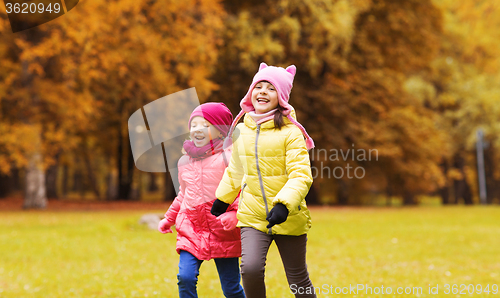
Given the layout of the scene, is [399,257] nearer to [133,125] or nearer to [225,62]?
[133,125]

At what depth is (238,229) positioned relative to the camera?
397 centimetres

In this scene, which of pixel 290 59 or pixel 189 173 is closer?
pixel 189 173

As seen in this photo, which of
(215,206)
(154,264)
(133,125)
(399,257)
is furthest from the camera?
(399,257)

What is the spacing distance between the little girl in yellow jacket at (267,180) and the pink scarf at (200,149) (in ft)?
0.86

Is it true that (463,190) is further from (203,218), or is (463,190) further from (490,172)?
(203,218)

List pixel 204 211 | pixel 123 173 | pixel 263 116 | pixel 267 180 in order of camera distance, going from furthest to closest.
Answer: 1. pixel 123 173
2. pixel 204 211
3. pixel 263 116
4. pixel 267 180

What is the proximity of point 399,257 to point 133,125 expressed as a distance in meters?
7.13

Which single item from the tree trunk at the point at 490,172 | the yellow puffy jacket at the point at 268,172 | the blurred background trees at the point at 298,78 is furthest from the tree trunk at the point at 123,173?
the yellow puffy jacket at the point at 268,172

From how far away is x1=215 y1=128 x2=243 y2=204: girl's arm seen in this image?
12.3ft

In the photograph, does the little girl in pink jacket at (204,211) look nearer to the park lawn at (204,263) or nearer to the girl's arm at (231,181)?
the girl's arm at (231,181)

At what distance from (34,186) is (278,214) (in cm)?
1847

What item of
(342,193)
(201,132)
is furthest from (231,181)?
(342,193)

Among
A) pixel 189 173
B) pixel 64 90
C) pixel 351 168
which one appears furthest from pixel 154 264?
pixel 351 168

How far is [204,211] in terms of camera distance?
393cm
